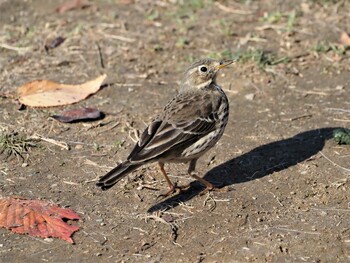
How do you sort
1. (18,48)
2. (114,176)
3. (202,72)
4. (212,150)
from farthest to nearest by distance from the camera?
(18,48) → (212,150) → (202,72) → (114,176)

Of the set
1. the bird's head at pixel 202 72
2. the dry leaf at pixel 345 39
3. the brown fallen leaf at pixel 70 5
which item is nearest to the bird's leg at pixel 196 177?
the bird's head at pixel 202 72

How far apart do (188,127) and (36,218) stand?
76.7 inches

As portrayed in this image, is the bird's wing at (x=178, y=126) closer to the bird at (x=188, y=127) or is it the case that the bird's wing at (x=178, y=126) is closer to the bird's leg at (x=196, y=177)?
the bird at (x=188, y=127)

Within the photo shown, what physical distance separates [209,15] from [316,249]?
642 centimetres

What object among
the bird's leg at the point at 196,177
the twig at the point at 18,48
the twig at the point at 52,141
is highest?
the bird's leg at the point at 196,177

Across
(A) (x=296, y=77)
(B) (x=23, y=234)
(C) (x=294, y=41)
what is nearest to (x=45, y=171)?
(B) (x=23, y=234)

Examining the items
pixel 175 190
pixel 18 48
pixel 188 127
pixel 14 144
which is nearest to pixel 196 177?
pixel 175 190

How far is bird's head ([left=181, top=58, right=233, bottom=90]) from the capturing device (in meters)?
8.73

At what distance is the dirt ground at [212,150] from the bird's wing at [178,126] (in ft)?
2.17

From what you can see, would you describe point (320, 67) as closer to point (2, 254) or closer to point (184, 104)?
point (184, 104)

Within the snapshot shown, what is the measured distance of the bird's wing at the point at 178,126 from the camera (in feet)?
25.2

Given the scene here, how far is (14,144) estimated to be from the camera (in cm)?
894

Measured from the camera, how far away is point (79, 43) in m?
11.7

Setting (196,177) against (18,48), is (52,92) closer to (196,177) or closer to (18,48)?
(18,48)
